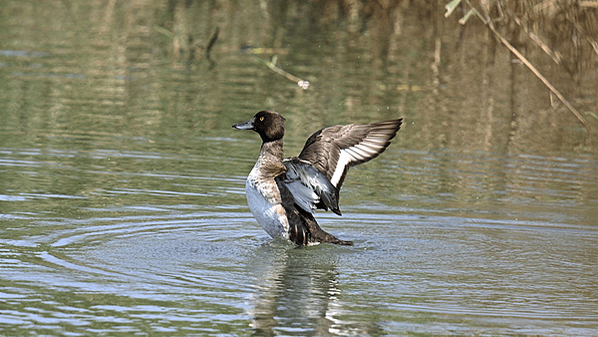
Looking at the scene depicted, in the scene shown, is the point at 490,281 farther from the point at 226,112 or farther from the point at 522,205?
the point at 226,112

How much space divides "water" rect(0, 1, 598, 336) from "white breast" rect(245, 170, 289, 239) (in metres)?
0.20

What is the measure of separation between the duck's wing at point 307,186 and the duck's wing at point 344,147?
76 millimetres

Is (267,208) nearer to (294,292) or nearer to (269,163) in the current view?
(269,163)

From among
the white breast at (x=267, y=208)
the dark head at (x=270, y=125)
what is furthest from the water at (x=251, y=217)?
the dark head at (x=270, y=125)

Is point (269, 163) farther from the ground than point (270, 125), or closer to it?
closer to it

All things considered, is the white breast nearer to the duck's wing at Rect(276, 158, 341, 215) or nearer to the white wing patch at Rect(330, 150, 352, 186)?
the duck's wing at Rect(276, 158, 341, 215)

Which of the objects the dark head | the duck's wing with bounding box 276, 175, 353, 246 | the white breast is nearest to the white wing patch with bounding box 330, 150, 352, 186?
the duck's wing with bounding box 276, 175, 353, 246

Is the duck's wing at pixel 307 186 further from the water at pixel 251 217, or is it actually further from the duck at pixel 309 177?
the water at pixel 251 217

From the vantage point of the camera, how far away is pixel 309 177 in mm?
7453

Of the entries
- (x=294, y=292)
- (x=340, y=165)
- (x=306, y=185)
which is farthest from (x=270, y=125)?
(x=294, y=292)

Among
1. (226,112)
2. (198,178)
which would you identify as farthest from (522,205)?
(226,112)

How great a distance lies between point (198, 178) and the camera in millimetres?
10078

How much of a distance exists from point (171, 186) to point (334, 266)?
122 inches

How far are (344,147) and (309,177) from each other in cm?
40
